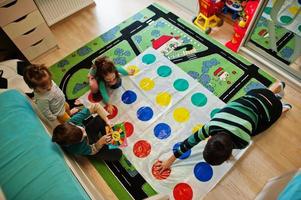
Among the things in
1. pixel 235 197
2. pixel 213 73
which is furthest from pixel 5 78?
pixel 235 197

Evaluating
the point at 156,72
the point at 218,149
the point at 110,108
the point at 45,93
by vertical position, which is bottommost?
the point at 218,149

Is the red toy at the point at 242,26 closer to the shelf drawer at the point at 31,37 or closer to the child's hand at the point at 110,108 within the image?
the child's hand at the point at 110,108

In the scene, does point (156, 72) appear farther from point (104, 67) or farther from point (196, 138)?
point (196, 138)

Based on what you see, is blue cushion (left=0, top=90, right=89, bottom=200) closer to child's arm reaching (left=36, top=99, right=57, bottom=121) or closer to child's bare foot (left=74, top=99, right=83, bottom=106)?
child's arm reaching (left=36, top=99, right=57, bottom=121)

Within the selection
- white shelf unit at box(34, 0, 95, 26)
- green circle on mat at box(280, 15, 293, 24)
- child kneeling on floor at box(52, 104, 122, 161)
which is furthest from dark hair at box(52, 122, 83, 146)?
green circle on mat at box(280, 15, 293, 24)

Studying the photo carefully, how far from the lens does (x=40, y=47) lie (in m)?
2.27

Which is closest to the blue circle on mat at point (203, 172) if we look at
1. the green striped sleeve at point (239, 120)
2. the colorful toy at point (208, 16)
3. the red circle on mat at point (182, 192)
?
the red circle on mat at point (182, 192)

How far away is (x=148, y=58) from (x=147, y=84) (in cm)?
29

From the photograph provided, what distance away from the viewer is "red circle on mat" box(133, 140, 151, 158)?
5.81ft

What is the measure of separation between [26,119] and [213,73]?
1513 mm

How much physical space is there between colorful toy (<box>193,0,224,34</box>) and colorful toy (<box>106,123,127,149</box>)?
128 centimetres

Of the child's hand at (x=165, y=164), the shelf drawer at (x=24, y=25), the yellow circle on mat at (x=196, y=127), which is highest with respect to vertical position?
the shelf drawer at (x=24, y=25)

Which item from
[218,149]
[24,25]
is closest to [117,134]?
[218,149]

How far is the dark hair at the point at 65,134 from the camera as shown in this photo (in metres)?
1.38
